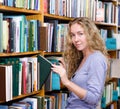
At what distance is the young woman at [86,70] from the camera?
6.24ft

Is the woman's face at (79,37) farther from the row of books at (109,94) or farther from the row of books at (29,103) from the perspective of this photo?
the row of books at (109,94)

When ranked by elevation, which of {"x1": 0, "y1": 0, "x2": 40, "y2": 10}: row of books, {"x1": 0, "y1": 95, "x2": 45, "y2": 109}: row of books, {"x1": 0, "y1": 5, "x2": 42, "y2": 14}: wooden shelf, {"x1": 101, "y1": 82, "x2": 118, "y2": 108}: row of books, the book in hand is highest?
{"x1": 0, "y1": 0, "x2": 40, "y2": 10}: row of books

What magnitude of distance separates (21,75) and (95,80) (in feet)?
1.93

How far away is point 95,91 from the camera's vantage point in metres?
1.90

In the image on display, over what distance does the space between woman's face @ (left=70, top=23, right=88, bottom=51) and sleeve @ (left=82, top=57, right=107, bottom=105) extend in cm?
17

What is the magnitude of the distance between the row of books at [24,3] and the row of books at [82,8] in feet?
0.46

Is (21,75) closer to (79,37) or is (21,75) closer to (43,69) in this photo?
(43,69)

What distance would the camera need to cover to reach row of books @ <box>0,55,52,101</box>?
1.96 metres

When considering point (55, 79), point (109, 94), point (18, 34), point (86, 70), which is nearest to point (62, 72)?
point (86, 70)

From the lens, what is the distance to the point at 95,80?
1.90m

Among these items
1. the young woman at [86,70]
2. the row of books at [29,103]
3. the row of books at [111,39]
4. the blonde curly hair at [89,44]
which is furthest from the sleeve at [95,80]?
the row of books at [111,39]

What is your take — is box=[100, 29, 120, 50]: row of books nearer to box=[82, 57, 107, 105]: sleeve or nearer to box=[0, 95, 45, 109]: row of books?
box=[0, 95, 45, 109]: row of books

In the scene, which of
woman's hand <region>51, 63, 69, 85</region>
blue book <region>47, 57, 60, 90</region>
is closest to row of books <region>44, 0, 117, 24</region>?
blue book <region>47, 57, 60, 90</region>

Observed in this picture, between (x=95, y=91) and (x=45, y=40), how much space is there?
690mm
